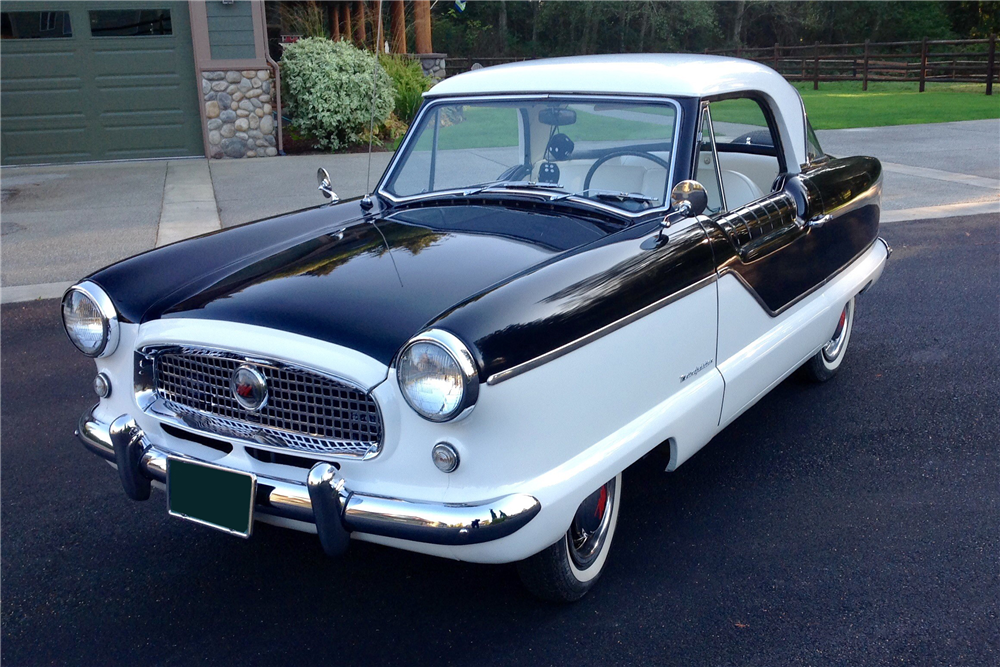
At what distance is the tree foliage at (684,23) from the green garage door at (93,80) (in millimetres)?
28031

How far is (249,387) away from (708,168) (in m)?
1.94

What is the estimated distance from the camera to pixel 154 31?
41.5 ft

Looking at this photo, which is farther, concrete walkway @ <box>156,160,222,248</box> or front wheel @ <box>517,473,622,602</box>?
concrete walkway @ <box>156,160,222,248</box>

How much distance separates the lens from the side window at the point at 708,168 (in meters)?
3.36

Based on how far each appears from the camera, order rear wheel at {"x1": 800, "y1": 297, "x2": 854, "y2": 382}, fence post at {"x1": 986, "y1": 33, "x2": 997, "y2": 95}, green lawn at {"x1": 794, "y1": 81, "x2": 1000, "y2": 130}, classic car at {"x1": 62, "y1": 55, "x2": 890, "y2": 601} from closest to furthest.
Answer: classic car at {"x1": 62, "y1": 55, "x2": 890, "y2": 601} < rear wheel at {"x1": 800, "y1": 297, "x2": 854, "y2": 382} < green lawn at {"x1": 794, "y1": 81, "x2": 1000, "y2": 130} < fence post at {"x1": 986, "y1": 33, "x2": 997, "y2": 95}

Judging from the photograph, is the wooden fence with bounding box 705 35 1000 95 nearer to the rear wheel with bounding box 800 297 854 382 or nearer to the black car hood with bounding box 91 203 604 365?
the rear wheel with bounding box 800 297 854 382

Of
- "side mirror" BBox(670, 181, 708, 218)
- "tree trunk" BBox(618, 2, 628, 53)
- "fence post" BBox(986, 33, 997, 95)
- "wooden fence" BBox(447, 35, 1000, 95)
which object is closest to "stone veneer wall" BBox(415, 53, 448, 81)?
"wooden fence" BBox(447, 35, 1000, 95)

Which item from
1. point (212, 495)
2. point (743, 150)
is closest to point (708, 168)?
point (743, 150)

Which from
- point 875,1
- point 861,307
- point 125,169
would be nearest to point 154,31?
point 125,169

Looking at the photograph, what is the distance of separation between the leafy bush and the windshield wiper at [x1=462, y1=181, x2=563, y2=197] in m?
9.92

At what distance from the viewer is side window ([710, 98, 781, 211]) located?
3734mm

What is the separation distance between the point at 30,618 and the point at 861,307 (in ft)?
17.0

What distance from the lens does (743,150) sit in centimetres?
427

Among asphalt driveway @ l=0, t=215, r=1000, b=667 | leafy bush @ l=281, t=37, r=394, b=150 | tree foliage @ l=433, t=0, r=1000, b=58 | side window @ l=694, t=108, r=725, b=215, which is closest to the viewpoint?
asphalt driveway @ l=0, t=215, r=1000, b=667
